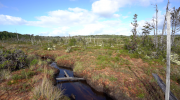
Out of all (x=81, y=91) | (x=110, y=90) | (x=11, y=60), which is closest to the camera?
(x=110, y=90)

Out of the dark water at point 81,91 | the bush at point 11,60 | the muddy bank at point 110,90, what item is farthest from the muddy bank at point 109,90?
the bush at point 11,60

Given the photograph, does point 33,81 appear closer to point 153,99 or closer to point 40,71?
point 40,71

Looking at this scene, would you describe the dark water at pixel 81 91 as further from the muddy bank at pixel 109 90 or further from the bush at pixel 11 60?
the bush at pixel 11 60

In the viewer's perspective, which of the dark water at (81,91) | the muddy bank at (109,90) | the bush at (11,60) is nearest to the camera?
the muddy bank at (109,90)

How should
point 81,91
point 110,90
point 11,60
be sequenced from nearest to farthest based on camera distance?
point 110,90, point 81,91, point 11,60

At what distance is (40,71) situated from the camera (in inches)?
358

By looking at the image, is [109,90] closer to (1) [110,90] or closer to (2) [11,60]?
(1) [110,90]

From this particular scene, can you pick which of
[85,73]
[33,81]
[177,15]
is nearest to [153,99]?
[85,73]

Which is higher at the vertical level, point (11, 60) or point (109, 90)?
point (11, 60)

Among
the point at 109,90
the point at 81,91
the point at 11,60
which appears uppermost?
the point at 11,60

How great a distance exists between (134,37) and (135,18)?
3229 mm

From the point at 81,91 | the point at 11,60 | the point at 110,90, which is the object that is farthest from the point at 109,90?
the point at 11,60

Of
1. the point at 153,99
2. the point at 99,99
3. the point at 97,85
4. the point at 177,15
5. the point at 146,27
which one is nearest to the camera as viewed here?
the point at 153,99

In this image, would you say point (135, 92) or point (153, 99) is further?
point (135, 92)
